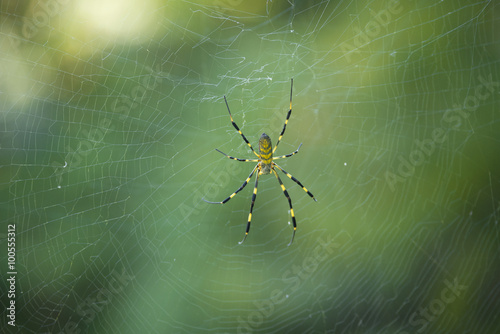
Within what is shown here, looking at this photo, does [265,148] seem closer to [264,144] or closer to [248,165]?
[264,144]

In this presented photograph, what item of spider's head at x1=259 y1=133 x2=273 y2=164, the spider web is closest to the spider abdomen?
spider's head at x1=259 y1=133 x2=273 y2=164

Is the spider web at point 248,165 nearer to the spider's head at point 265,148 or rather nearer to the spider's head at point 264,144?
the spider's head at point 265,148

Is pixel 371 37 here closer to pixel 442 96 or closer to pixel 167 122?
pixel 442 96

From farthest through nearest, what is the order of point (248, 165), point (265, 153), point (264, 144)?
point (248, 165), point (265, 153), point (264, 144)

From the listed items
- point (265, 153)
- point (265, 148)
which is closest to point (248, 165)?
point (265, 153)

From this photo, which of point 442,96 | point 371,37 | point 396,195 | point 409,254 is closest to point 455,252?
point 409,254

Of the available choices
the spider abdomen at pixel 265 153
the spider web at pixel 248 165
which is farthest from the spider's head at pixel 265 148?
the spider web at pixel 248 165
